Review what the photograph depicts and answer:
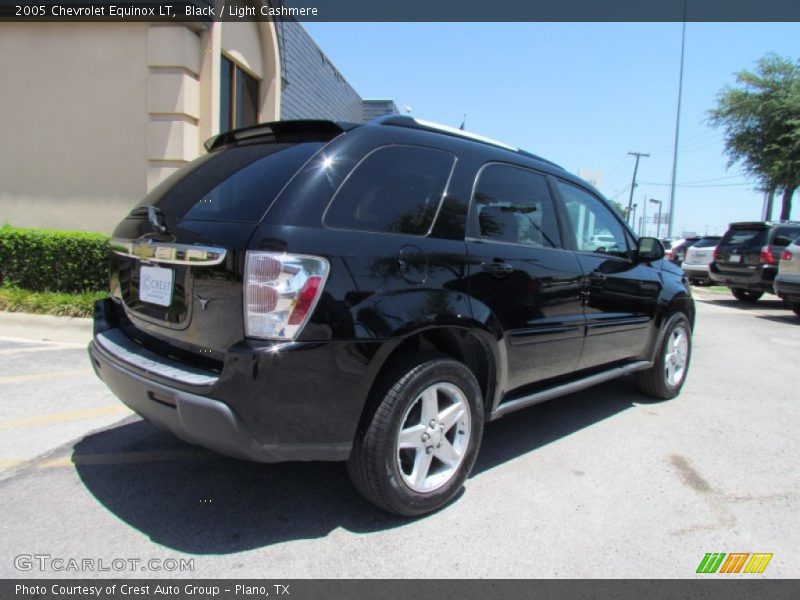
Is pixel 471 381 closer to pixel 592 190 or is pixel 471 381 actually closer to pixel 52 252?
pixel 592 190

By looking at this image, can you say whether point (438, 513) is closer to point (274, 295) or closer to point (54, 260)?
point (274, 295)

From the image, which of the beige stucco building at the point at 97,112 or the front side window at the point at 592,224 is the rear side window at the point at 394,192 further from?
the beige stucco building at the point at 97,112

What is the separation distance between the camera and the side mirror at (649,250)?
4.48 m

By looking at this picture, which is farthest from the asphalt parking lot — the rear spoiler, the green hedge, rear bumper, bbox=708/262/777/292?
rear bumper, bbox=708/262/777/292

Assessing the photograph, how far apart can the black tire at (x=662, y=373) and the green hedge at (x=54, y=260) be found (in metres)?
6.33

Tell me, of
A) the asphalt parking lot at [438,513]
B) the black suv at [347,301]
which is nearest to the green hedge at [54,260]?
the asphalt parking lot at [438,513]

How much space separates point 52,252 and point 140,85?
104 inches

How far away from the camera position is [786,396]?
525 centimetres

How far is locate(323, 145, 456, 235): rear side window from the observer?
247 centimetres

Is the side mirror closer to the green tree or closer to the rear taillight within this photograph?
the rear taillight

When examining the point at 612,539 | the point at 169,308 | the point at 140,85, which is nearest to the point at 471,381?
the point at 612,539

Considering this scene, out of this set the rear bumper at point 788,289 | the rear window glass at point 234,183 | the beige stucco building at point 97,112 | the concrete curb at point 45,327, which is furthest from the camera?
the rear bumper at point 788,289

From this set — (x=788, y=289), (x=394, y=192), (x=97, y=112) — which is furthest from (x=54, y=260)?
(x=788, y=289)

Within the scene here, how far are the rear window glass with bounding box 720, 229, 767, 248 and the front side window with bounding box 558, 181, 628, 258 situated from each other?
9487 millimetres
